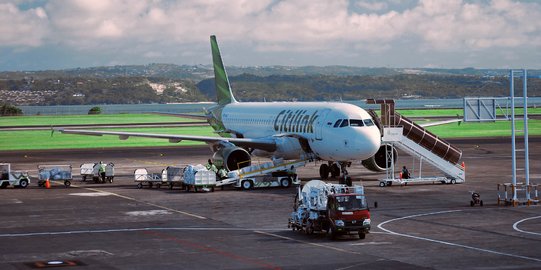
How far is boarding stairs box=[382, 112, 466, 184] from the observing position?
61438 mm

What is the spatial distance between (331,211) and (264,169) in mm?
23801

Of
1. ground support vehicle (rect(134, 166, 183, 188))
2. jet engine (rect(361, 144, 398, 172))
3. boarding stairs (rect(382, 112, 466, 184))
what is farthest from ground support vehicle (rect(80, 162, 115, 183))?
boarding stairs (rect(382, 112, 466, 184))

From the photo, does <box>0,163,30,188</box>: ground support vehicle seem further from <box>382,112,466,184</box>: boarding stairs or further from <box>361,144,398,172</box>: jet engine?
<box>382,112,466,184</box>: boarding stairs

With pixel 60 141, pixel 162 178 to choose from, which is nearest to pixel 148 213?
pixel 162 178

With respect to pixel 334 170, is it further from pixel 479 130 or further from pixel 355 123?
pixel 479 130

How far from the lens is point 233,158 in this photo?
6353 centimetres

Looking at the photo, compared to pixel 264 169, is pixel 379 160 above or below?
above

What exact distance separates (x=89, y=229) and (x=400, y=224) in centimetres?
1354

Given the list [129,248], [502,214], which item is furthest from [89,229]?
[502,214]

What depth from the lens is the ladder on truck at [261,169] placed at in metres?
60.0

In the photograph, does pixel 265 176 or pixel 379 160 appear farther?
pixel 379 160

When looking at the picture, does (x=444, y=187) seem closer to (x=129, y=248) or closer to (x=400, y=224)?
(x=400, y=224)

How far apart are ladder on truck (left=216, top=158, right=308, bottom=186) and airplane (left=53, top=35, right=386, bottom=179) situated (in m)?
1.10

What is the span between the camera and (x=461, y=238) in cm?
3712
